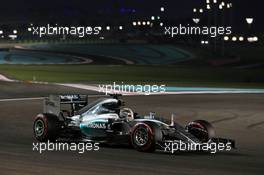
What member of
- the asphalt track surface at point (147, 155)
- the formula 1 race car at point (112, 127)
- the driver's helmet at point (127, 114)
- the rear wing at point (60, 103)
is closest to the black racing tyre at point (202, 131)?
the formula 1 race car at point (112, 127)

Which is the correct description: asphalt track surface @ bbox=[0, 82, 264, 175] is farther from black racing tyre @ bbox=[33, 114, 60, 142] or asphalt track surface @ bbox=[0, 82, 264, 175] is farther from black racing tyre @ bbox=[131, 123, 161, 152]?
black racing tyre @ bbox=[33, 114, 60, 142]

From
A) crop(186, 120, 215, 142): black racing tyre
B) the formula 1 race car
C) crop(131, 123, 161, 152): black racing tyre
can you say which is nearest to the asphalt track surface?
crop(131, 123, 161, 152): black racing tyre

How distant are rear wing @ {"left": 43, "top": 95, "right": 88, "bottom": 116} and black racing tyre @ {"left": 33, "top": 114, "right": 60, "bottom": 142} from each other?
0.45m

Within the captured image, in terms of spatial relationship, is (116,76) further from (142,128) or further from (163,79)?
(142,128)

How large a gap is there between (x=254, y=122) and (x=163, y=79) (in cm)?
2750

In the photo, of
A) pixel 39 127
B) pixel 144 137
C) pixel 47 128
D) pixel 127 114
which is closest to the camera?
pixel 144 137

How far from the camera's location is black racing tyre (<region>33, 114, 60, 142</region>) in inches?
655

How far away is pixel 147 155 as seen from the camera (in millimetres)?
14617

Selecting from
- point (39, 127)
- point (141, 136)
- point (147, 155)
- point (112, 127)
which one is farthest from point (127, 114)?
A: point (39, 127)

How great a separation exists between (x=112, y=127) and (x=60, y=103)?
2.04 metres

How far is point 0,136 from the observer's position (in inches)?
711

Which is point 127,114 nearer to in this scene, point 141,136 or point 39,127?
point 141,136

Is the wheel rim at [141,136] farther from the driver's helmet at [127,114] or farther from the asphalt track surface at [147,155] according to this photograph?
the driver's helmet at [127,114]

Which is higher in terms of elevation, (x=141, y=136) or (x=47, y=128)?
(x=47, y=128)
